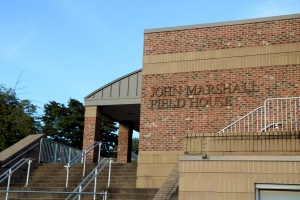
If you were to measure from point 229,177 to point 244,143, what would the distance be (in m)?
0.75

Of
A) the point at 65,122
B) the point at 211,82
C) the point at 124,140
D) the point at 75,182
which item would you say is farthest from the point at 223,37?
the point at 65,122

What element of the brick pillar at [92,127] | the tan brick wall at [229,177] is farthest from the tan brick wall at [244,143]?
the brick pillar at [92,127]

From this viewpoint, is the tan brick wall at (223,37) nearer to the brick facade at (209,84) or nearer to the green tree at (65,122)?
the brick facade at (209,84)

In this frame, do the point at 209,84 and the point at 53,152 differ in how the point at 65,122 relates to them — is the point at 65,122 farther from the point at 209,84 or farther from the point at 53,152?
the point at 209,84

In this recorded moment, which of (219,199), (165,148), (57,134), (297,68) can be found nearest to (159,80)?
(165,148)

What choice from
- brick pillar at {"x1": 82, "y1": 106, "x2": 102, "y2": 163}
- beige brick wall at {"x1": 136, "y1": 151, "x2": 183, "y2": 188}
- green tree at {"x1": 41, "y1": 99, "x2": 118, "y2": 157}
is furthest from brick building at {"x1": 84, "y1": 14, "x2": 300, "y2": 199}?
green tree at {"x1": 41, "y1": 99, "x2": 118, "y2": 157}

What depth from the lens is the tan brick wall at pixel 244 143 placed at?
827 centimetres

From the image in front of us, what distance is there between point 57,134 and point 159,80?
25.2 meters

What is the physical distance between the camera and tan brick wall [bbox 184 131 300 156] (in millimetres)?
8273

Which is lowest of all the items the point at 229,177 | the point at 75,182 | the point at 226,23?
the point at 75,182

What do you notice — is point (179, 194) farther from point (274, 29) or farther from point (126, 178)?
point (274, 29)

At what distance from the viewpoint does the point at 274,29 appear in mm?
13531

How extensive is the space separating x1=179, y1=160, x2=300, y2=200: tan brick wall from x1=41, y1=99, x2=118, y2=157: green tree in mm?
28688

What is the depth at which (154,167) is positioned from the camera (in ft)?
45.3
